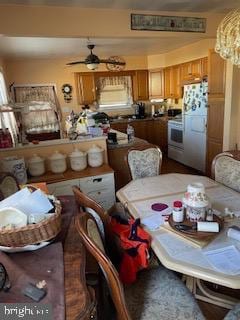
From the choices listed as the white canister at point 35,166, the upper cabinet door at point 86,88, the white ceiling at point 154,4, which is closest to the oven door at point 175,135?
the upper cabinet door at point 86,88

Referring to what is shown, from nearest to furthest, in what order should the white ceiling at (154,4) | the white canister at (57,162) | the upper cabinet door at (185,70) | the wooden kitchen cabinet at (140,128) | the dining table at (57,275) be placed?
the dining table at (57,275), the white ceiling at (154,4), the white canister at (57,162), the upper cabinet door at (185,70), the wooden kitchen cabinet at (140,128)

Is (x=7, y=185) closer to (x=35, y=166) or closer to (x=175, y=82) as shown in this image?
(x=35, y=166)

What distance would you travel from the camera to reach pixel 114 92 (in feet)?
20.9

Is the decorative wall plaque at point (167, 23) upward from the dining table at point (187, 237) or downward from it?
upward

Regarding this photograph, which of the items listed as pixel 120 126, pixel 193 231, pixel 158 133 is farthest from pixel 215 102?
pixel 193 231

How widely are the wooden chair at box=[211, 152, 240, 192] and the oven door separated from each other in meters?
2.65

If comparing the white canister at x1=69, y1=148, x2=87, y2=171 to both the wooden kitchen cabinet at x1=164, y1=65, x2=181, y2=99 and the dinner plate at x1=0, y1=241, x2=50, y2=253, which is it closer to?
the dinner plate at x1=0, y1=241, x2=50, y2=253

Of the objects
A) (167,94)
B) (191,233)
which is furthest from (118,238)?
(167,94)

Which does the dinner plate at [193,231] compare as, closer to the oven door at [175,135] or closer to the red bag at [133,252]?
the red bag at [133,252]

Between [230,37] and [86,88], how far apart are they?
4.70m

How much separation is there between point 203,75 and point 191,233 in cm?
382

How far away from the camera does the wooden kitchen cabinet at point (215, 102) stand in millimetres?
3616

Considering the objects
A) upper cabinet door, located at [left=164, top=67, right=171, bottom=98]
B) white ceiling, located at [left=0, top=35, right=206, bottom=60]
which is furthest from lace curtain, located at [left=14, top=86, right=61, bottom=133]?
upper cabinet door, located at [left=164, top=67, right=171, bottom=98]

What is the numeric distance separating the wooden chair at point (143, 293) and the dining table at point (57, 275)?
0.10 m
